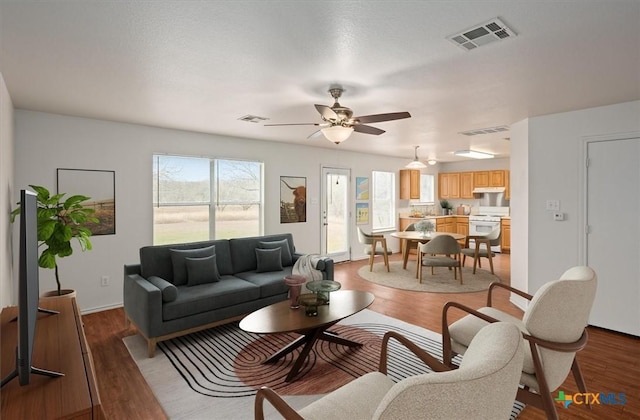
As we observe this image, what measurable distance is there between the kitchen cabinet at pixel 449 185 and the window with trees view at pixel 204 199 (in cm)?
614

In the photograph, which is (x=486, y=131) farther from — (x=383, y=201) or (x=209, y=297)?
(x=209, y=297)

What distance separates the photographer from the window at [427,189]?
31.8 feet

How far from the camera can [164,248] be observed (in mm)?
3953

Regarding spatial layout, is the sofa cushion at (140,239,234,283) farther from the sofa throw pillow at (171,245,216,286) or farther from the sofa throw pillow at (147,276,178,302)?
the sofa throw pillow at (147,276,178,302)

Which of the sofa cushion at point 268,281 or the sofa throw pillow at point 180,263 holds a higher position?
the sofa throw pillow at point 180,263

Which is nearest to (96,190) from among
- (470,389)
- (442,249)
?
(470,389)

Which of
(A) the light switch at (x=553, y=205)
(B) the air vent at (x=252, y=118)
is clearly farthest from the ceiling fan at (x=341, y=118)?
(A) the light switch at (x=553, y=205)

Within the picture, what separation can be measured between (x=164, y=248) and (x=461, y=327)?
3237mm

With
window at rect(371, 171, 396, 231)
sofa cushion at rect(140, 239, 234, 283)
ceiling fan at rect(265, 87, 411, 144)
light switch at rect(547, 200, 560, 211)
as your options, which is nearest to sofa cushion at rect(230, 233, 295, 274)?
sofa cushion at rect(140, 239, 234, 283)

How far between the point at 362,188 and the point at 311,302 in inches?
203

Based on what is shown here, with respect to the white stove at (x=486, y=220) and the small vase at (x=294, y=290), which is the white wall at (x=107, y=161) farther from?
the white stove at (x=486, y=220)

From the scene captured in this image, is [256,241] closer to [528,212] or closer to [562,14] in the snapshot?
[528,212]

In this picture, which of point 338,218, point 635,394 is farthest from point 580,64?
point 338,218

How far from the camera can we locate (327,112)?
2.93 m
